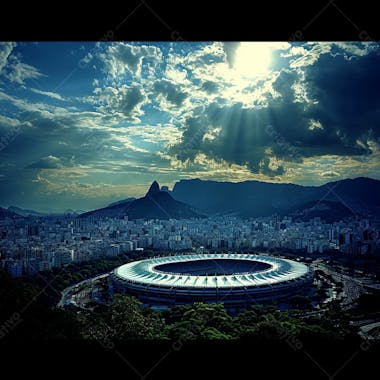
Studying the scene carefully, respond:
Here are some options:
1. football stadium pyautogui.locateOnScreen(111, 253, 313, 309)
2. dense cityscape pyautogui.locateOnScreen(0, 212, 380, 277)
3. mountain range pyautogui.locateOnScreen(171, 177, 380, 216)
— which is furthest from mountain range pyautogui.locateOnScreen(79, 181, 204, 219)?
football stadium pyautogui.locateOnScreen(111, 253, 313, 309)

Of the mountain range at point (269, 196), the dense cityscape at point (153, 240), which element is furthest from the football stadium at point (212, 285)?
the mountain range at point (269, 196)

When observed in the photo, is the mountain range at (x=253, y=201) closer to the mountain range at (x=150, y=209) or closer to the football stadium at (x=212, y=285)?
the mountain range at (x=150, y=209)

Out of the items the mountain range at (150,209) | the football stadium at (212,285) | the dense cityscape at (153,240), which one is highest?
the mountain range at (150,209)

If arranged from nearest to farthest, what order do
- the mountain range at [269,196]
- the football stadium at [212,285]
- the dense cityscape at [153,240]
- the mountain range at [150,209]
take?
1. the football stadium at [212,285]
2. the dense cityscape at [153,240]
3. the mountain range at [269,196]
4. the mountain range at [150,209]

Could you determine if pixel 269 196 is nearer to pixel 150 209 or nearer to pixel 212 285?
pixel 150 209

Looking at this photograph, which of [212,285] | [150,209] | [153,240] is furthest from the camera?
[150,209]

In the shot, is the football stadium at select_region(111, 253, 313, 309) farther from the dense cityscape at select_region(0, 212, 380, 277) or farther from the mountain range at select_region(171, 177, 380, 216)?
the mountain range at select_region(171, 177, 380, 216)

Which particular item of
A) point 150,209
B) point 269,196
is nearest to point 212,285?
point 150,209
